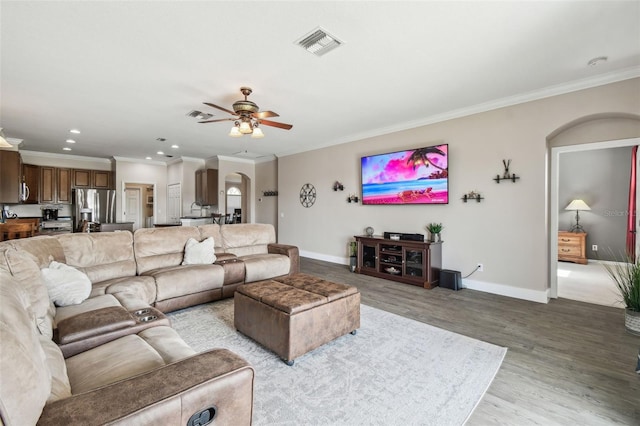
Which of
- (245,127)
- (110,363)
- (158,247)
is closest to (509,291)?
(245,127)

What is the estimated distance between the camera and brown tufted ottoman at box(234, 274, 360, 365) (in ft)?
7.30

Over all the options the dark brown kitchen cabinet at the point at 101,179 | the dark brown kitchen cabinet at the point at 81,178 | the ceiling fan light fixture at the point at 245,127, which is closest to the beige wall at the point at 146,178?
the dark brown kitchen cabinet at the point at 101,179

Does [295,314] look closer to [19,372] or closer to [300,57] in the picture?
[19,372]

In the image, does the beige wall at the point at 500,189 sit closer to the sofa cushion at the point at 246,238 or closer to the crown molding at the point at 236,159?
the sofa cushion at the point at 246,238

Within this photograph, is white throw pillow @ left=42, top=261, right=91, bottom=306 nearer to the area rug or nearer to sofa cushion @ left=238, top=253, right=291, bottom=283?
the area rug

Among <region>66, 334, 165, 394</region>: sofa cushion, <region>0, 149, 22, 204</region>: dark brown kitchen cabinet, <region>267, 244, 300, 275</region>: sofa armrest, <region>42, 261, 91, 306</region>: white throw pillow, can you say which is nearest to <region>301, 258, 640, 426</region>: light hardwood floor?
<region>267, 244, 300, 275</region>: sofa armrest

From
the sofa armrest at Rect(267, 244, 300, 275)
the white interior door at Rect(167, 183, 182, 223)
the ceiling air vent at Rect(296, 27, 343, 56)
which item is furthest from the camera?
the white interior door at Rect(167, 183, 182, 223)

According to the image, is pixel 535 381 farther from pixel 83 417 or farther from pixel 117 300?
pixel 117 300

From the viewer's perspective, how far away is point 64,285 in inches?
87.2

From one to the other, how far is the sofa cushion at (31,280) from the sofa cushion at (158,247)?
1.61 metres

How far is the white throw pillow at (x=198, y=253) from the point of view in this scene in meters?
3.71

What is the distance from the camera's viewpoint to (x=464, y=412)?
1.73 m

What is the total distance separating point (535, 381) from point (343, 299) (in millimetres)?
1506

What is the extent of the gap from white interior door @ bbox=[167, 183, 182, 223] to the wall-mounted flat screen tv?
587 cm
